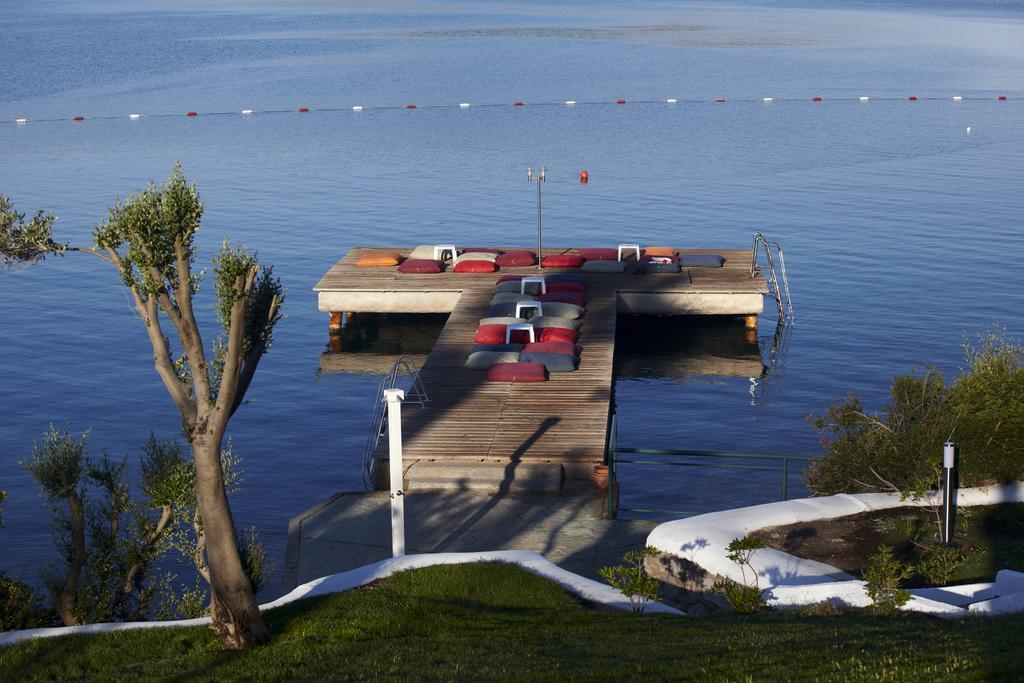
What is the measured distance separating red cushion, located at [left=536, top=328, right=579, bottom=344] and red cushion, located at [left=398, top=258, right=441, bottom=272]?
9.59m

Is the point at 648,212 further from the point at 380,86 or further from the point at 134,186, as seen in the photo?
the point at 380,86

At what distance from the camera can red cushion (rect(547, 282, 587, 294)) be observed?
41.4 metres

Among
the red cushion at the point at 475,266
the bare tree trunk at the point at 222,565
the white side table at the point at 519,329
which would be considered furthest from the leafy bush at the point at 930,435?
the red cushion at the point at 475,266

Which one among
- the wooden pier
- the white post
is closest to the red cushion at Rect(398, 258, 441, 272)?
the wooden pier

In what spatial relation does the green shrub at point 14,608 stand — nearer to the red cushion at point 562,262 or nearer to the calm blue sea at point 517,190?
the calm blue sea at point 517,190

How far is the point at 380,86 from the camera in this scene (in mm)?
115938

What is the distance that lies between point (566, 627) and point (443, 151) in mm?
68158

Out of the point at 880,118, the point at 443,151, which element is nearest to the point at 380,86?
the point at 443,151

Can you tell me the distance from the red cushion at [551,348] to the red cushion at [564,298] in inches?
204

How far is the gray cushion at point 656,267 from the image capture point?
44531 mm

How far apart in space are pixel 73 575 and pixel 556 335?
18.3 meters

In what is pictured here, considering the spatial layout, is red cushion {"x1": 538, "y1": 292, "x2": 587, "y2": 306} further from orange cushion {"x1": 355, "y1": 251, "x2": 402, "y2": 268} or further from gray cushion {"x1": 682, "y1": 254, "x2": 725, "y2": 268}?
orange cushion {"x1": 355, "y1": 251, "x2": 402, "y2": 268}

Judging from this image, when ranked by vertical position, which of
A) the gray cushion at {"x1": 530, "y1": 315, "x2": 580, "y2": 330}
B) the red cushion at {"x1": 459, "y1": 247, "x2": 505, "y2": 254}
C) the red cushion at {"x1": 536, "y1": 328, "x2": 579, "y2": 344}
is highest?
the red cushion at {"x1": 459, "y1": 247, "x2": 505, "y2": 254}

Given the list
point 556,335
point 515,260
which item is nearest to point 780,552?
point 556,335
